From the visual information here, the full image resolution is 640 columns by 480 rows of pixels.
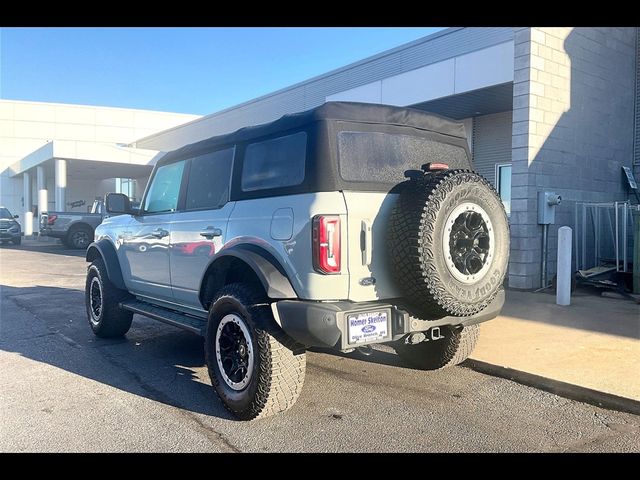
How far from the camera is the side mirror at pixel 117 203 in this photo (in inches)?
216

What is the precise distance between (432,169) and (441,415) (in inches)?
69.2

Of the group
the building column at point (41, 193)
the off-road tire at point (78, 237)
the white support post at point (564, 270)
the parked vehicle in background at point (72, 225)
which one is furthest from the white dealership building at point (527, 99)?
the building column at point (41, 193)

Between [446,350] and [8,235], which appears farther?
[8,235]

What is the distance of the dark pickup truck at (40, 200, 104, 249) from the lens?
20297 millimetres

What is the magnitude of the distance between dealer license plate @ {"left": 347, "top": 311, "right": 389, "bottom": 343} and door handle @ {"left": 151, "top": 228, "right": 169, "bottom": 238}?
2.42m

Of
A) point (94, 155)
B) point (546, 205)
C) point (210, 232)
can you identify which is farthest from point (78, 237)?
point (210, 232)

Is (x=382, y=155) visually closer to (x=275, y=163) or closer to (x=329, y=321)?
(x=275, y=163)

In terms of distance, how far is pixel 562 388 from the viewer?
4215 millimetres

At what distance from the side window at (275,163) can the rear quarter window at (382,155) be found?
0.31 metres

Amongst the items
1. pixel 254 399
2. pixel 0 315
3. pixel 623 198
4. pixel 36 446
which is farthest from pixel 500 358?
pixel 623 198

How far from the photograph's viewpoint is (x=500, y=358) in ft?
16.3

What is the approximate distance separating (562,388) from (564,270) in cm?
376

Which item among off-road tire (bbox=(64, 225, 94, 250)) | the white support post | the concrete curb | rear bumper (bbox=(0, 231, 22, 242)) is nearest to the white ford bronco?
the concrete curb

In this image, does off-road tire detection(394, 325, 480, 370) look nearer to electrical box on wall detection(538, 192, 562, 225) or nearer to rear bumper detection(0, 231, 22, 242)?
electrical box on wall detection(538, 192, 562, 225)
